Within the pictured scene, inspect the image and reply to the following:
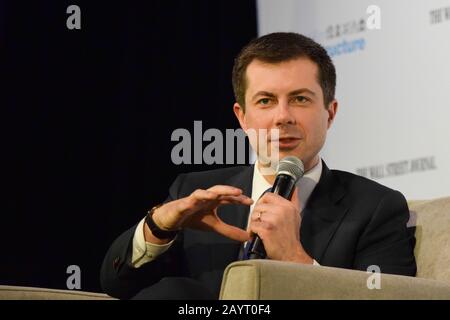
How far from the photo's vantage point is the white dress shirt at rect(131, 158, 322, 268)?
7.55ft

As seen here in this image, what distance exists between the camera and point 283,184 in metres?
2.12

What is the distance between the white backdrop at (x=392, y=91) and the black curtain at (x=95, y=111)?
1.84 ft

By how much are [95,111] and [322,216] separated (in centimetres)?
177

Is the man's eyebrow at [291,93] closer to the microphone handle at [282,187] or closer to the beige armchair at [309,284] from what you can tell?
the microphone handle at [282,187]

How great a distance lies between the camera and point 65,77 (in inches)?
152

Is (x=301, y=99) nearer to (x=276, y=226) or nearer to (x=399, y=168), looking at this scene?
(x=276, y=226)

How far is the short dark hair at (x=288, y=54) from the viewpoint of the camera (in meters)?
2.50

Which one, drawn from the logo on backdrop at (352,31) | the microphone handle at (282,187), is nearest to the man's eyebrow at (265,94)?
the microphone handle at (282,187)

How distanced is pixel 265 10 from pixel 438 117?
136 cm

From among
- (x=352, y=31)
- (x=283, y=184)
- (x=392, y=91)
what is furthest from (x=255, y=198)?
(x=352, y=31)

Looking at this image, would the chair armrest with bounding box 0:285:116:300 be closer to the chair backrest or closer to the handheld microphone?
the handheld microphone

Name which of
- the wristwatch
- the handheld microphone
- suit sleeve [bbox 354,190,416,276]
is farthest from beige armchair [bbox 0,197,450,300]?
the wristwatch
